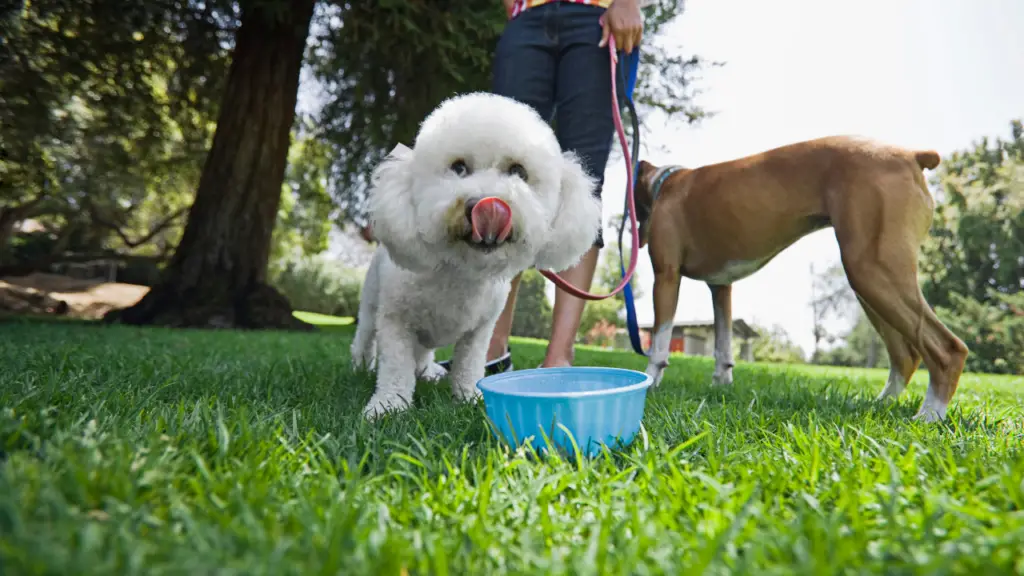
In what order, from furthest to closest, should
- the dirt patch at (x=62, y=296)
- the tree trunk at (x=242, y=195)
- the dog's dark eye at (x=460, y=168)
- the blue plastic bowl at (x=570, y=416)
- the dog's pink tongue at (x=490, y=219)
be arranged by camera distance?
the dirt patch at (x=62, y=296)
the tree trunk at (x=242, y=195)
the dog's dark eye at (x=460, y=168)
the dog's pink tongue at (x=490, y=219)
the blue plastic bowl at (x=570, y=416)

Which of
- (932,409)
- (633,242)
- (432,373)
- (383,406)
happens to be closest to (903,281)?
(932,409)

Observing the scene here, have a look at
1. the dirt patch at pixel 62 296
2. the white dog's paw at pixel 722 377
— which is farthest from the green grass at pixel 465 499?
the dirt patch at pixel 62 296

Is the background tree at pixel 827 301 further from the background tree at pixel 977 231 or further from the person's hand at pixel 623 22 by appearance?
the person's hand at pixel 623 22

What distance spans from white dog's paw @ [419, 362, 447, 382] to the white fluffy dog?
789 millimetres

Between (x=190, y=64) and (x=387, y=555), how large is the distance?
10.9 m

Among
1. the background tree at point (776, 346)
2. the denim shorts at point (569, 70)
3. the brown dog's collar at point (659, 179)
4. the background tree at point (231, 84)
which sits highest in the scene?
the background tree at point (231, 84)

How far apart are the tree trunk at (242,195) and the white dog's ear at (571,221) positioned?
22.9 feet

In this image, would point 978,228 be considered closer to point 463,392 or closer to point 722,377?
point 722,377

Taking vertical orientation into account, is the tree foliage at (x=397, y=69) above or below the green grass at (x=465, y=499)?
above

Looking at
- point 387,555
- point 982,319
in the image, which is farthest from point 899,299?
point 982,319

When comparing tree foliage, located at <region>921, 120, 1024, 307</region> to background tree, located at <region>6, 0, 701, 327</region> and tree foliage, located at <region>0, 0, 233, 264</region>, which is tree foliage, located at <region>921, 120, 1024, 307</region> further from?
tree foliage, located at <region>0, 0, 233, 264</region>

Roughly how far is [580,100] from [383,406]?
6.71 feet

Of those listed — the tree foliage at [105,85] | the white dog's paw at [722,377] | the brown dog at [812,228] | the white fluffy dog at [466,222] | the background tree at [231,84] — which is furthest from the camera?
the background tree at [231,84]

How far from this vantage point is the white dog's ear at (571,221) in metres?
2.27
